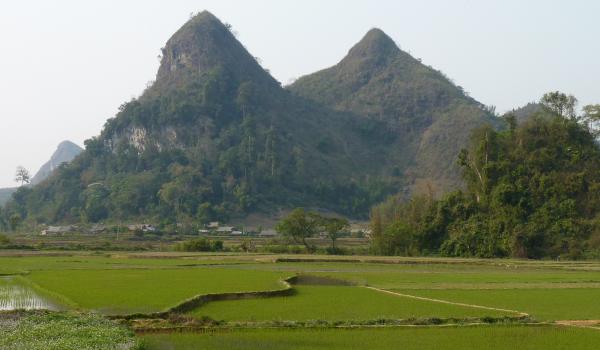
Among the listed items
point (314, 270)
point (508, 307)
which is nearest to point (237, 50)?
point (314, 270)

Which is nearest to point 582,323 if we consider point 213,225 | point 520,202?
point 520,202

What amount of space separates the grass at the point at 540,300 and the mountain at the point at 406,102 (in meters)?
97.0

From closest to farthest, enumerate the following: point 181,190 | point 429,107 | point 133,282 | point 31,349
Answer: point 31,349, point 133,282, point 181,190, point 429,107

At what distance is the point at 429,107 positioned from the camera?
163m

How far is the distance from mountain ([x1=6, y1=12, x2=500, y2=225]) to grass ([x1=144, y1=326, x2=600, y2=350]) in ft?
264

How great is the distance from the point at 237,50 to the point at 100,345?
5846 inches

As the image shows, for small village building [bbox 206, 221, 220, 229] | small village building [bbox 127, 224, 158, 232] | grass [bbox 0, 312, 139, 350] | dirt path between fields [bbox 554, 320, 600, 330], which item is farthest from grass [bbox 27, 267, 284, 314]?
small village building [bbox 206, 221, 220, 229]

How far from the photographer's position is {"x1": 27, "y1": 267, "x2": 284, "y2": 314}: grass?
2223cm

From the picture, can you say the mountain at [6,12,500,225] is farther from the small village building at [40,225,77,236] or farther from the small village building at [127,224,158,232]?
the small village building at [40,225,77,236]

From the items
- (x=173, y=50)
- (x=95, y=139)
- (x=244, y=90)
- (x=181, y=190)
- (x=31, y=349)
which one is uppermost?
(x=173, y=50)

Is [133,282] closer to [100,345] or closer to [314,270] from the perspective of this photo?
[314,270]

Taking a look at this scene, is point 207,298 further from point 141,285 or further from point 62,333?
point 62,333

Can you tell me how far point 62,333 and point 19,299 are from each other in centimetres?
923

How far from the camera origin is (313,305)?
2286 cm
